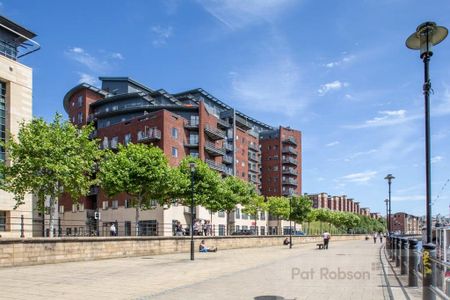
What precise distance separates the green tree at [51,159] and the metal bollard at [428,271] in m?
20.6

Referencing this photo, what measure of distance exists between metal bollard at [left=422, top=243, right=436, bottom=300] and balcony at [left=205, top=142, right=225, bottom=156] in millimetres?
63129

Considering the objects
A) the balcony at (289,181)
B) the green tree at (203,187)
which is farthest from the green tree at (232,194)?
the balcony at (289,181)

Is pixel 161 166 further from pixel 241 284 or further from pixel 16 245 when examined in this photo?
pixel 241 284

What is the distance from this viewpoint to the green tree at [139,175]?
1348 inches


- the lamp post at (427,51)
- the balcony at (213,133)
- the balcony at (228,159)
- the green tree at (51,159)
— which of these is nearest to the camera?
the lamp post at (427,51)

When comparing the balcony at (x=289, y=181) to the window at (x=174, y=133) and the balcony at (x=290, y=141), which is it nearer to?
the balcony at (x=290, y=141)

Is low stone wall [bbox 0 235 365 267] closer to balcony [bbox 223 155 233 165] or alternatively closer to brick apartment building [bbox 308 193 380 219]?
balcony [bbox 223 155 233 165]

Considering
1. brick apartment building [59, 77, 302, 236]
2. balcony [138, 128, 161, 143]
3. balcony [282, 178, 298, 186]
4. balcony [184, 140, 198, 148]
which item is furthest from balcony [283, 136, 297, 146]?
balcony [138, 128, 161, 143]

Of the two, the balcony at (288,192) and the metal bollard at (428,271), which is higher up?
the metal bollard at (428,271)

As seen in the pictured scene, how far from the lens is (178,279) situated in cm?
1422

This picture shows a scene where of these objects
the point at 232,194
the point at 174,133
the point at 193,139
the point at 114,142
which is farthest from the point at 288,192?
the point at 232,194

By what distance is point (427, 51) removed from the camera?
858cm

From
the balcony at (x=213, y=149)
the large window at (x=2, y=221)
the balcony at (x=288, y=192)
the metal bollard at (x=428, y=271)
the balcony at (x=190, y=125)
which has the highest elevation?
the balcony at (x=190, y=125)

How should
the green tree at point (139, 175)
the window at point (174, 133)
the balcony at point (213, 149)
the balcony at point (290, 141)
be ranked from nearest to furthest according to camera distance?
1. the green tree at point (139, 175)
2. the window at point (174, 133)
3. the balcony at point (213, 149)
4. the balcony at point (290, 141)
